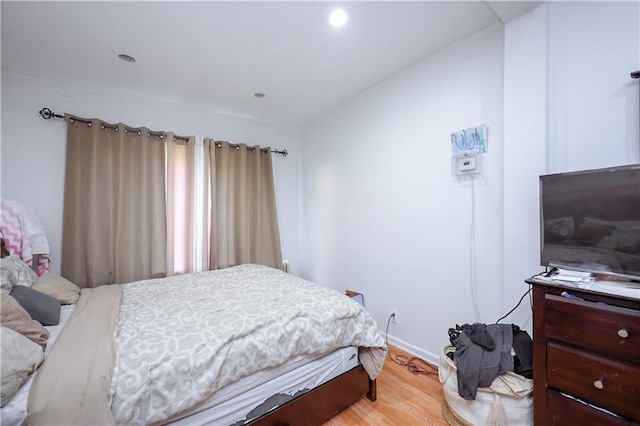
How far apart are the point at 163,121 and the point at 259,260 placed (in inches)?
79.3

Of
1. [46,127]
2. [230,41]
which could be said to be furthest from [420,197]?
[46,127]

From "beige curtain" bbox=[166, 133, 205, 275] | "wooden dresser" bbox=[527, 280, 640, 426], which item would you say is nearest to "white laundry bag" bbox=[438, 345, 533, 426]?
"wooden dresser" bbox=[527, 280, 640, 426]

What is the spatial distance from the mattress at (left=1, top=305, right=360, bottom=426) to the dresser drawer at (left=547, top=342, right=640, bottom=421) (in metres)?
1.05

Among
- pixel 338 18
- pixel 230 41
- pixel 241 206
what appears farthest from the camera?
pixel 241 206

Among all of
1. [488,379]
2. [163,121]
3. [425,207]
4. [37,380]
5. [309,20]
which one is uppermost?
[309,20]

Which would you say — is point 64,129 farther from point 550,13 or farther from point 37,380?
point 550,13

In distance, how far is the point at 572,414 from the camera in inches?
46.5

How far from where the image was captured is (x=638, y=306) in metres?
1.03

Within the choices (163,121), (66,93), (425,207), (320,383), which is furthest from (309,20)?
(66,93)

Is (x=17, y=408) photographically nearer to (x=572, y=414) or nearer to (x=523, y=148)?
(x=572, y=414)

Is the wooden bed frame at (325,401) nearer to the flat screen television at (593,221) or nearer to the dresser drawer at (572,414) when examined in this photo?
the dresser drawer at (572,414)

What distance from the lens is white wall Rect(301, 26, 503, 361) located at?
6.40 ft

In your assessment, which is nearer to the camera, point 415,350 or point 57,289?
point 57,289

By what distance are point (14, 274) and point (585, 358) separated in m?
3.14
